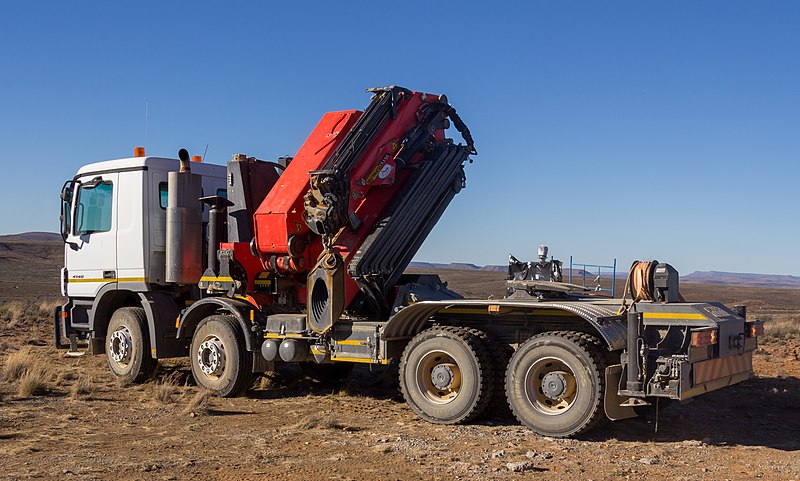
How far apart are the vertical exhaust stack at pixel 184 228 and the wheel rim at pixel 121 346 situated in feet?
4.34

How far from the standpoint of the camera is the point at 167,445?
7844 millimetres

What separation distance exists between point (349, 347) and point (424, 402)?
48.8 inches

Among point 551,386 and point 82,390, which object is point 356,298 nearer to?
point 551,386

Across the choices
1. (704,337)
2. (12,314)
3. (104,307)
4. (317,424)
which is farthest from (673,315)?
(12,314)

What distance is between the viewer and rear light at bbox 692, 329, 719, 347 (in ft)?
25.1

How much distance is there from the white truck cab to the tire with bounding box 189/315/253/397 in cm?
88

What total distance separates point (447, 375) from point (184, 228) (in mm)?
4437

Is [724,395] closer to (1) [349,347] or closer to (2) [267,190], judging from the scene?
(1) [349,347]

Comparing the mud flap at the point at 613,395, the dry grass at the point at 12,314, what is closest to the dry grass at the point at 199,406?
the mud flap at the point at 613,395

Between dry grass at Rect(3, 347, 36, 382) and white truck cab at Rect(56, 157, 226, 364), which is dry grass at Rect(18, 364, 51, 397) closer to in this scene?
dry grass at Rect(3, 347, 36, 382)

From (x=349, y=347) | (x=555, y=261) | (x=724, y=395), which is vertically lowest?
(x=724, y=395)

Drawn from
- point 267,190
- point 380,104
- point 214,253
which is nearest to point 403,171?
point 380,104

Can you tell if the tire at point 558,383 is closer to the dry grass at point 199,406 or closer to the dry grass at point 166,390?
the dry grass at point 199,406

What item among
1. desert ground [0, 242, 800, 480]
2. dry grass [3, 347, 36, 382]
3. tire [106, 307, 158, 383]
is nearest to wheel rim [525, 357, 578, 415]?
desert ground [0, 242, 800, 480]
